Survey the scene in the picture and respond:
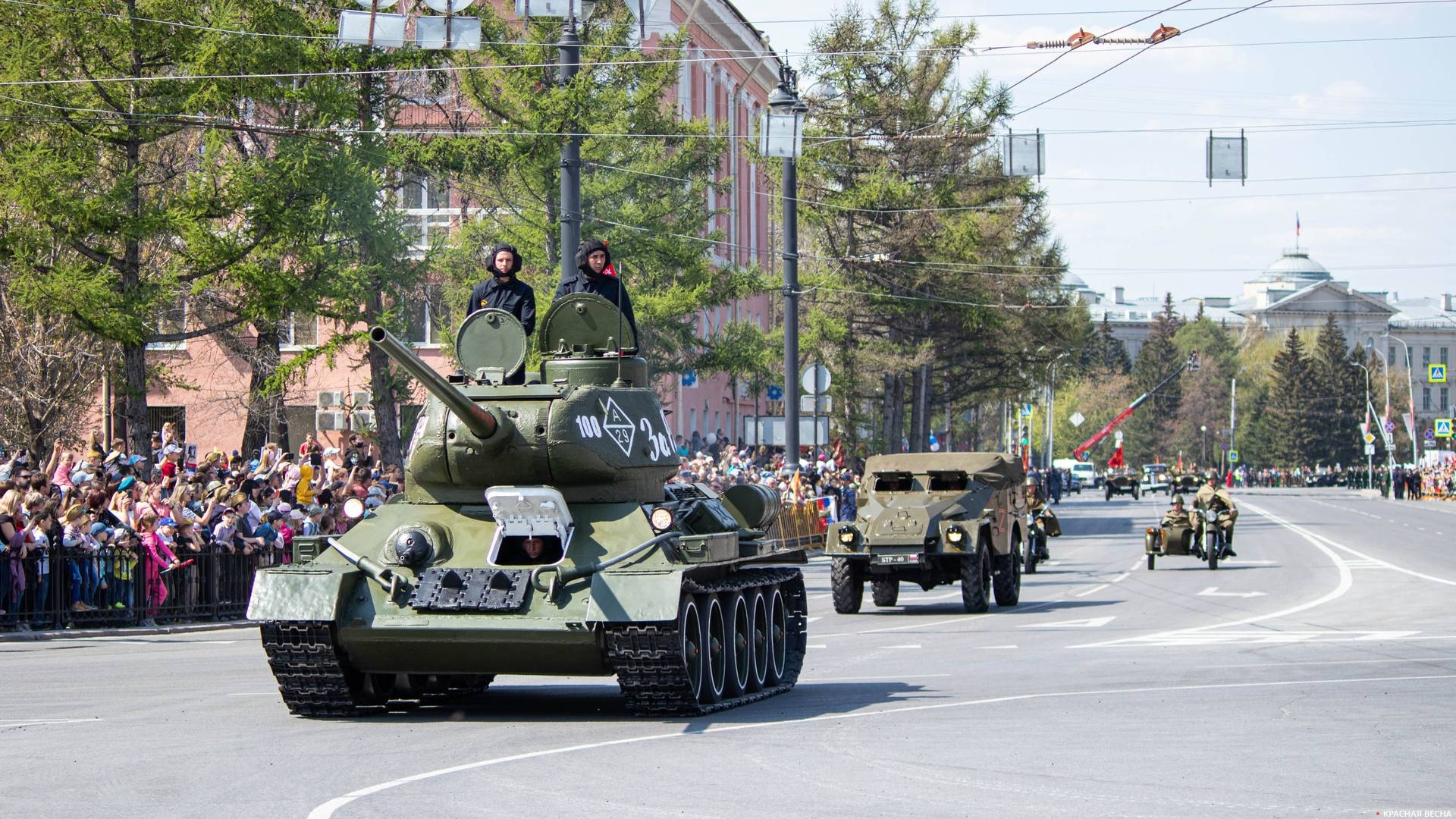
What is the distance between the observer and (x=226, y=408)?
1847 inches

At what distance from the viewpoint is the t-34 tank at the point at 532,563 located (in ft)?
42.3

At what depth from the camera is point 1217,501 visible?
34906 mm

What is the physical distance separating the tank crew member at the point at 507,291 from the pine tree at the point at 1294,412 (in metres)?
142

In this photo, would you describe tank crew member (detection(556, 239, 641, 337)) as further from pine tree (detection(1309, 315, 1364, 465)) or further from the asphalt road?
pine tree (detection(1309, 315, 1364, 465))

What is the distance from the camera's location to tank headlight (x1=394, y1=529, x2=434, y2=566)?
523 inches

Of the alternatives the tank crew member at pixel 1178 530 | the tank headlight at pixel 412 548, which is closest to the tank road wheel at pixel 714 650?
the tank headlight at pixel 412 548

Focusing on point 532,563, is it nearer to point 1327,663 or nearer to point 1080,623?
point 1327,663

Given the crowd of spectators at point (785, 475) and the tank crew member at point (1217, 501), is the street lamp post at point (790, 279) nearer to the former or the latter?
the crowd of spectators at point (785, 475)

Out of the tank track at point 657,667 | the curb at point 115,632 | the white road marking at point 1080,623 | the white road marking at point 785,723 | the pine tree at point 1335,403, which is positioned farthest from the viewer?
the pine tree at point 1335,403

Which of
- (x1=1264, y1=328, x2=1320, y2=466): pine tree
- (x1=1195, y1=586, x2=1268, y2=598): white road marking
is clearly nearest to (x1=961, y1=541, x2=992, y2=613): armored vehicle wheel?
(x1=1195, y1=586, x2=1268, y2=598): white road marking

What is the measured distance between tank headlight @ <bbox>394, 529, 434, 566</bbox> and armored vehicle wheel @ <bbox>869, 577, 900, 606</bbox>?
1403 cm

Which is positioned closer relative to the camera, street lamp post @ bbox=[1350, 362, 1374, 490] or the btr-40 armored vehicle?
the btr-40 armored vehicle

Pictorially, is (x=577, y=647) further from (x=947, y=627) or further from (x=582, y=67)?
(x=582, y=67)

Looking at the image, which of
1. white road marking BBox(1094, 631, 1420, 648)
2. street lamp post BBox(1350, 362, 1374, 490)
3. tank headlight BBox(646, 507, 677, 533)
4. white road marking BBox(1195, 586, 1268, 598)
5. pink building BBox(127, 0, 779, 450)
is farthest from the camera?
street lamp post BBox(1350, 362, 1374, 490)
